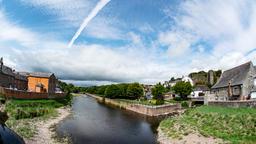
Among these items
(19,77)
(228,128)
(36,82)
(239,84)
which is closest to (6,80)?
(36,82)

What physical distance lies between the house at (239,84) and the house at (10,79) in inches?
2613

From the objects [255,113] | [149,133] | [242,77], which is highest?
[242,77]

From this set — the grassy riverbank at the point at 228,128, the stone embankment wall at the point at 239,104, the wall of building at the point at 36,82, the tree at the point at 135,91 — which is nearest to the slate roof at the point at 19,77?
the wall of building at the point at 36,82

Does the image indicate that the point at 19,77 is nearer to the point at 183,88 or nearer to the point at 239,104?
the point at 183,88

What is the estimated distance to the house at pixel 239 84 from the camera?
62138mm

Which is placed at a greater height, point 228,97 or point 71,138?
point 228,97

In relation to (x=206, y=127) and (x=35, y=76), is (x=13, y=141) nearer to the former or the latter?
(x=206, y=127)

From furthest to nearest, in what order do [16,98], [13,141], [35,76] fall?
[35,76]
[16,98]
[13,141]

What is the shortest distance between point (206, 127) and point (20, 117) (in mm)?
31248

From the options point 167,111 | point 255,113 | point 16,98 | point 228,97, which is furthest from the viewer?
point 167,111

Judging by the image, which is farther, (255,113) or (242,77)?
(242,77)

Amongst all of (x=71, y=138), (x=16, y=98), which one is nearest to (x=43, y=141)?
(x=71, y=138)

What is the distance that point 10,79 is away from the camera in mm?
97000

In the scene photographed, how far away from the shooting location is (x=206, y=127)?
39.0 meters
